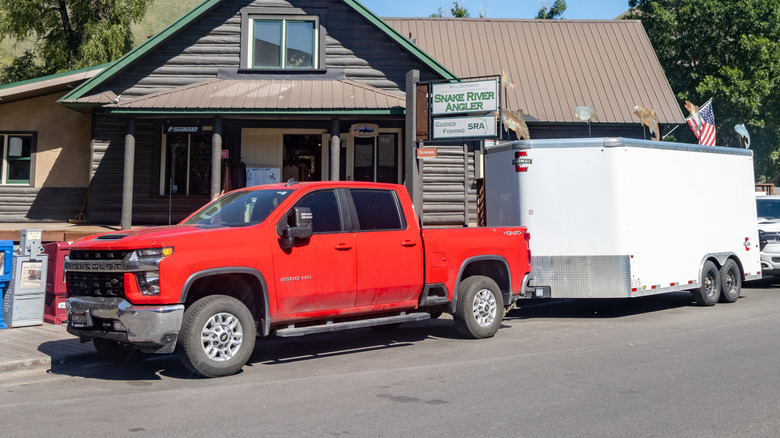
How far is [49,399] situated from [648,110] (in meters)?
18.7

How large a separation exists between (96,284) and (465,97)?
8899 millimetres

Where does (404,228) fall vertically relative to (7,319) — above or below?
above

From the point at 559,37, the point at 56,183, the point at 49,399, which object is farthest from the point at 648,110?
the point at 49,399

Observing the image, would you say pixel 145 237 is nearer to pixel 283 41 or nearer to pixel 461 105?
pixel 461 105

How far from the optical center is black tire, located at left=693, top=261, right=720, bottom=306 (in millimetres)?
12211

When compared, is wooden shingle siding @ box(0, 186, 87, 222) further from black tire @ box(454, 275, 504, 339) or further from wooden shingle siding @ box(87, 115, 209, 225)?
black tire @ box(454, 275, 504, 339)

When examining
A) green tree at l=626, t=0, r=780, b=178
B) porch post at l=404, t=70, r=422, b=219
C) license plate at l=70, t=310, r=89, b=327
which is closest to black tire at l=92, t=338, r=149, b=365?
license plate at l=70, t=310, r=89, b=327

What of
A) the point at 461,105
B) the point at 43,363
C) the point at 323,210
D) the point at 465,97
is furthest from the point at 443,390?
the point at 465,97

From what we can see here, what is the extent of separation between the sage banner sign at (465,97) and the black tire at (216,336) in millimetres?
8049

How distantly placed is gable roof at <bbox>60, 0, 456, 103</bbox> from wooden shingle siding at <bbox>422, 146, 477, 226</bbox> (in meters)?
3.03

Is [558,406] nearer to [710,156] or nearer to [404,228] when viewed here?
[404,228]

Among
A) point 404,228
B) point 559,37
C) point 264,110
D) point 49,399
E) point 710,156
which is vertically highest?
point 559,37

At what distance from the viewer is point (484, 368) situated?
7.37 m

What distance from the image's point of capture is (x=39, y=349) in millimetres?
8164
